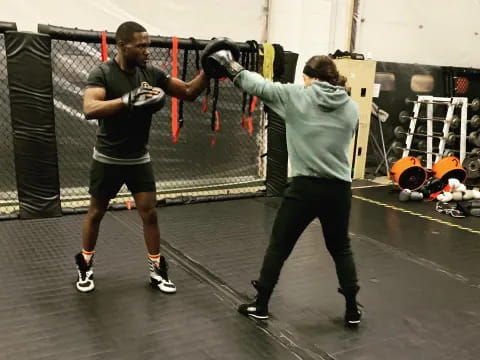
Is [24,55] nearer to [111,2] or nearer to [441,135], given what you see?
[111,2]

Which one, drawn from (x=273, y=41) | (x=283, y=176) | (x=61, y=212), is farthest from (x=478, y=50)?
(x=61, y=212)

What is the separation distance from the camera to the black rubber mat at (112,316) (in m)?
2.18

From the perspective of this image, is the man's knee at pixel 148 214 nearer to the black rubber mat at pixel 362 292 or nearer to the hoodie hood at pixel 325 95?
the black rubber mat at pixel 362 292

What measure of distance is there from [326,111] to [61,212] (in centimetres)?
280

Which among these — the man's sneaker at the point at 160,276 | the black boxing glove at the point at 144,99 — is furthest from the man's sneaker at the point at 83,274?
the black boxing glove at the point at 144,99

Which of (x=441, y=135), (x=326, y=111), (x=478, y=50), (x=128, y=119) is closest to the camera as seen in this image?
(x=326, y=111)

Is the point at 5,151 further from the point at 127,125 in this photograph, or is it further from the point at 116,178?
the point at 127,125

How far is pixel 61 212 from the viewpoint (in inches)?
167

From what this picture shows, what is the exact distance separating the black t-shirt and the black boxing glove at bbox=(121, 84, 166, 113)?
12 cm

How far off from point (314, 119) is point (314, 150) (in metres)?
0.13

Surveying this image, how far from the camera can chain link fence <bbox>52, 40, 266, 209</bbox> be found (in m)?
4.79

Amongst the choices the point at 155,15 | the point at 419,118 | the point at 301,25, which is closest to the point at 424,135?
the point at 419,118

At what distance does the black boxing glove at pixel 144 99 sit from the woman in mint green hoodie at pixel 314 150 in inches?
12.7

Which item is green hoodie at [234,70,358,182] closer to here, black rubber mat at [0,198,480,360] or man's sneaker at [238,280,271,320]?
man's sneaker at [238,280,271,320]
